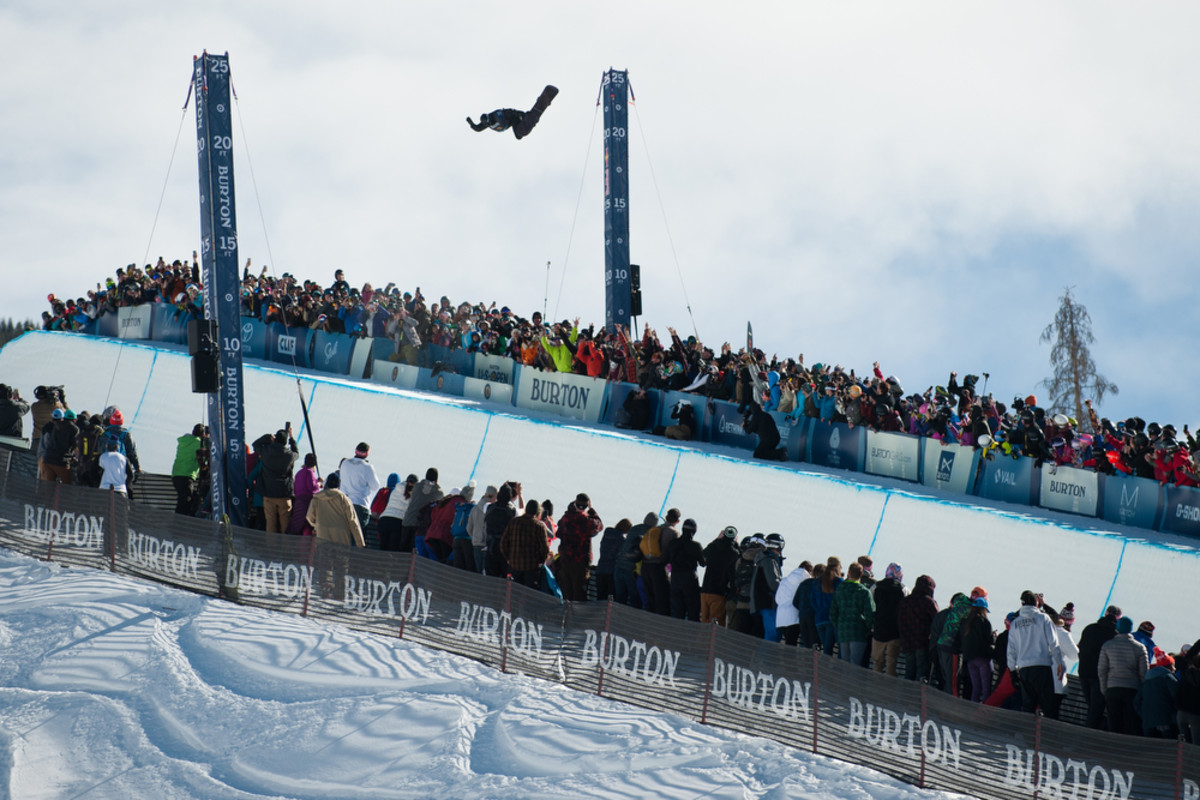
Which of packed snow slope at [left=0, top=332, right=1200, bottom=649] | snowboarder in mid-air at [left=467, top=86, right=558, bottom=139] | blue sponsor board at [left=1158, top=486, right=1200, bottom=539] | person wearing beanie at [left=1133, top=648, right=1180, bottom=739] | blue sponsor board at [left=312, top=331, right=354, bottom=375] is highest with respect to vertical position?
snowboarder in mid-air at [left=467, top=86, right=558, bottom=139]

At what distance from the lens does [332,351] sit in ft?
91.3

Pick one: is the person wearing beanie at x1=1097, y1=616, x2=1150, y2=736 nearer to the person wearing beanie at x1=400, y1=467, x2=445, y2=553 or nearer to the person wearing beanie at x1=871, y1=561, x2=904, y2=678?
the person wearing beanie at x1=871, y1=561, x2=904, y2=678

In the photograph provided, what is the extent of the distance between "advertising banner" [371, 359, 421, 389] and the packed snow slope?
1.87 feet

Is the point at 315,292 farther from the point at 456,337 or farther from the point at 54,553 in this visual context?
the point at 54,553

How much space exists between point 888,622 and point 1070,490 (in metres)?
7.88

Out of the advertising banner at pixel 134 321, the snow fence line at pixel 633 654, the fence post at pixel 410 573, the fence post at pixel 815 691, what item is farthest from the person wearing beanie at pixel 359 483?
the advertising banner at pixel 134 321

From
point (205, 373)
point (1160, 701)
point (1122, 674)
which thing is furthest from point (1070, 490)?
point (205, 373)

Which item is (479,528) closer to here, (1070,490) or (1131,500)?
(1070,490)

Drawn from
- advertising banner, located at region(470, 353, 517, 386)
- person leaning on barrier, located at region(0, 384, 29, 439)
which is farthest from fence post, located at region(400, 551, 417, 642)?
advertising banner, located at region(470, 353, 517, 386)

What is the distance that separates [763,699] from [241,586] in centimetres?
617

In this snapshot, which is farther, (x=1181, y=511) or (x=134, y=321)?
(x=134, y=321)

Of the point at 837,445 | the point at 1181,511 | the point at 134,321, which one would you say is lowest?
the point at 1181,511

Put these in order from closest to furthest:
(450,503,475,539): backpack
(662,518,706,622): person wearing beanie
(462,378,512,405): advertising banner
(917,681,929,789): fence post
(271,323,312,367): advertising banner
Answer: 1. (917,681,929,789): fence post
2. (662,518,706,622): person wearing beanie
3. (450,503,475,539): backpack
4. (462,378,512,405): advertising banner
5. (271,323,312,367): advertising banner

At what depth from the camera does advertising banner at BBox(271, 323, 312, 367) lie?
1112 inches
